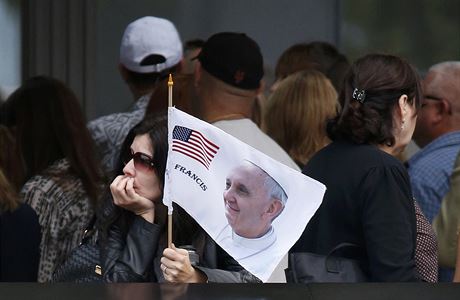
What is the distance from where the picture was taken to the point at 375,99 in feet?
14.6

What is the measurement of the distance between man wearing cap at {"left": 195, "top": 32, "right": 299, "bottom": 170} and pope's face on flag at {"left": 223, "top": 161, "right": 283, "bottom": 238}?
62.7 inches

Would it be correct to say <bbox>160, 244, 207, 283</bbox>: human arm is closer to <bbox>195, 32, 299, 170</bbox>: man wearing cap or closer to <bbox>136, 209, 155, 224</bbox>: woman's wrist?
<bbox>136, 209, 155, 224</bbox>: woman's wrist

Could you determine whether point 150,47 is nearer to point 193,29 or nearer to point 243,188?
point 193,29

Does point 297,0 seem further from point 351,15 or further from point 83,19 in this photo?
point 83,19

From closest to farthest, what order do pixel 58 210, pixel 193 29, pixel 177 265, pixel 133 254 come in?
pixel 177 265, pixel 133 254, pixel 58 210, pixel 193 29

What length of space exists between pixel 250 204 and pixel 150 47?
118 inches

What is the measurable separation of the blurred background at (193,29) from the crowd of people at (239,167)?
1.55 feet

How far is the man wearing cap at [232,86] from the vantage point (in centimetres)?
558

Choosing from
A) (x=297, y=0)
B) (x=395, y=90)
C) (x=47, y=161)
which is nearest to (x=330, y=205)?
(x=395, y=90)

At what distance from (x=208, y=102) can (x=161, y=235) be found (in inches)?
58.9

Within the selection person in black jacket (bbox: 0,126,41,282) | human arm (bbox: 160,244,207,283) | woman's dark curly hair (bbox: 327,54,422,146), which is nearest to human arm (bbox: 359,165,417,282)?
woman's dark curly hair (bbox: 327,54,422,146)

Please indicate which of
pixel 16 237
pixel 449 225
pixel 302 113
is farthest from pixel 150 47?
pixel 449 225

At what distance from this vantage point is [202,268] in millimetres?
4062

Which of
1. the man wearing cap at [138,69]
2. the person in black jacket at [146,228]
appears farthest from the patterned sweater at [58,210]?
the person in black jacket at [146,228]
